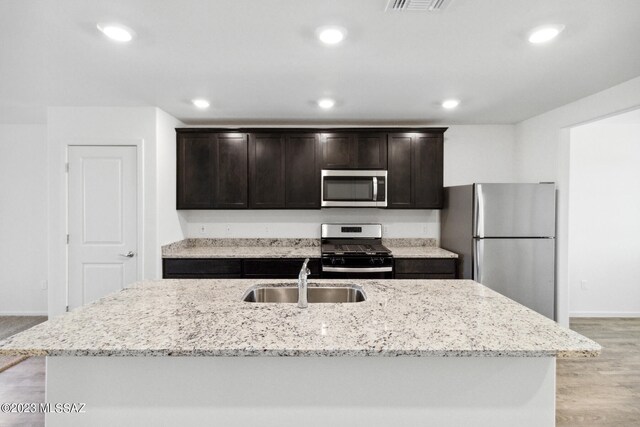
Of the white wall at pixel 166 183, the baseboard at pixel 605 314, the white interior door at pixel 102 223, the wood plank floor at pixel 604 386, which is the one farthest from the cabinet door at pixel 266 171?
the baseboard at pixel 605 314

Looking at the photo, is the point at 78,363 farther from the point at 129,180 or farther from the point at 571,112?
the point at 571,112

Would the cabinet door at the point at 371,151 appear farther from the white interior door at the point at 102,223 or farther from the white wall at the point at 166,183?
the white interior door at the point at 102,223

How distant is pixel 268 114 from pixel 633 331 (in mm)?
4776

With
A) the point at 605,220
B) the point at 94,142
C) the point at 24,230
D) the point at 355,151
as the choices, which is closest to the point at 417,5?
the point at 355,151

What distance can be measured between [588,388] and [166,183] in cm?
423

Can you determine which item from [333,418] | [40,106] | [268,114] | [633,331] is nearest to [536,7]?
[333,418]

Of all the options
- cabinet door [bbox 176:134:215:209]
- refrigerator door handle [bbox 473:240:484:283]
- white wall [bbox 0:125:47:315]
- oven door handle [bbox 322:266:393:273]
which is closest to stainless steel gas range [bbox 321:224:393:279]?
oven door handle [bbox 322:266:393:273]

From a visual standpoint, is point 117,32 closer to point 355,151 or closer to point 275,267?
point 275,267

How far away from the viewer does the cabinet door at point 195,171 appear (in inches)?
151

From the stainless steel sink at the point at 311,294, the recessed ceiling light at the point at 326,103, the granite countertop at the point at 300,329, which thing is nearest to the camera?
the granite countertop at the point at 300,329

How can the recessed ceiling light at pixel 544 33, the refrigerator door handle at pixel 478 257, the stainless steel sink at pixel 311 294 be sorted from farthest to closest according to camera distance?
1. the refrigerator door handle at pixel 478 257
2. the stainless steel sink at pixel 311 294
3. the recessed ceiling light at pixel 544 33

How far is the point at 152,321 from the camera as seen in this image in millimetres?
1425

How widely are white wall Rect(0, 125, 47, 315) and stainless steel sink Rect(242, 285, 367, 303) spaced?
3.92 m

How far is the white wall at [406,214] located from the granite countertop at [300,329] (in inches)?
91.7
